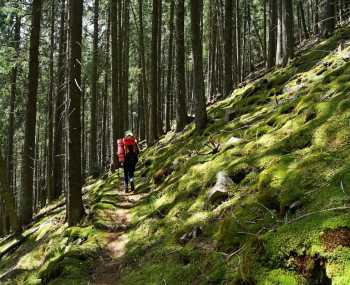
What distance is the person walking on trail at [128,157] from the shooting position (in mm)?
13234

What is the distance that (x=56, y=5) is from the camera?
71.9 feet

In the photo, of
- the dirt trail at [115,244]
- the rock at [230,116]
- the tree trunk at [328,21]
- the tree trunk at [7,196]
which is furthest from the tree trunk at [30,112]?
the tree trunk at [328,21]

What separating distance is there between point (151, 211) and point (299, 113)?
13.4ft

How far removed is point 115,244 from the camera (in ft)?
30.3

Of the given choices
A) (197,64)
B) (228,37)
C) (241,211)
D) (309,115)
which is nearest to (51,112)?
(228,37)

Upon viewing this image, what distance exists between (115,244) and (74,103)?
11.8ft

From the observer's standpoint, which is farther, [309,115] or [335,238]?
[309,115]

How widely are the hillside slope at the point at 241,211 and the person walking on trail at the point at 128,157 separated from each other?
0.55 m

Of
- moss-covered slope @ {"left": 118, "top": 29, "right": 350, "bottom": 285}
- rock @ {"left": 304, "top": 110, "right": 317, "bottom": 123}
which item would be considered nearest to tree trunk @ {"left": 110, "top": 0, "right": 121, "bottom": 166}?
moss-covered slope @ {"left": 118, "top": 29, "right": 350, "bottom": 285}

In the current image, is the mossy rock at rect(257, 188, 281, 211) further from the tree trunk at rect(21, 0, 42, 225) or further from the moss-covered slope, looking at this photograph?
the tree trunk at rect(21, 0, 42, 225)

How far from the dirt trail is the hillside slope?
4 centimetres

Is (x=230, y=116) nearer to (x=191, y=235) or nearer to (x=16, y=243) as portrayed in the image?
(x=191, y=235)

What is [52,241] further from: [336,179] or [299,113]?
[336,179]

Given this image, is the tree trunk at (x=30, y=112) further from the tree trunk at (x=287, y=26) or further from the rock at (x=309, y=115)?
the rock at (x=309, y=115)
